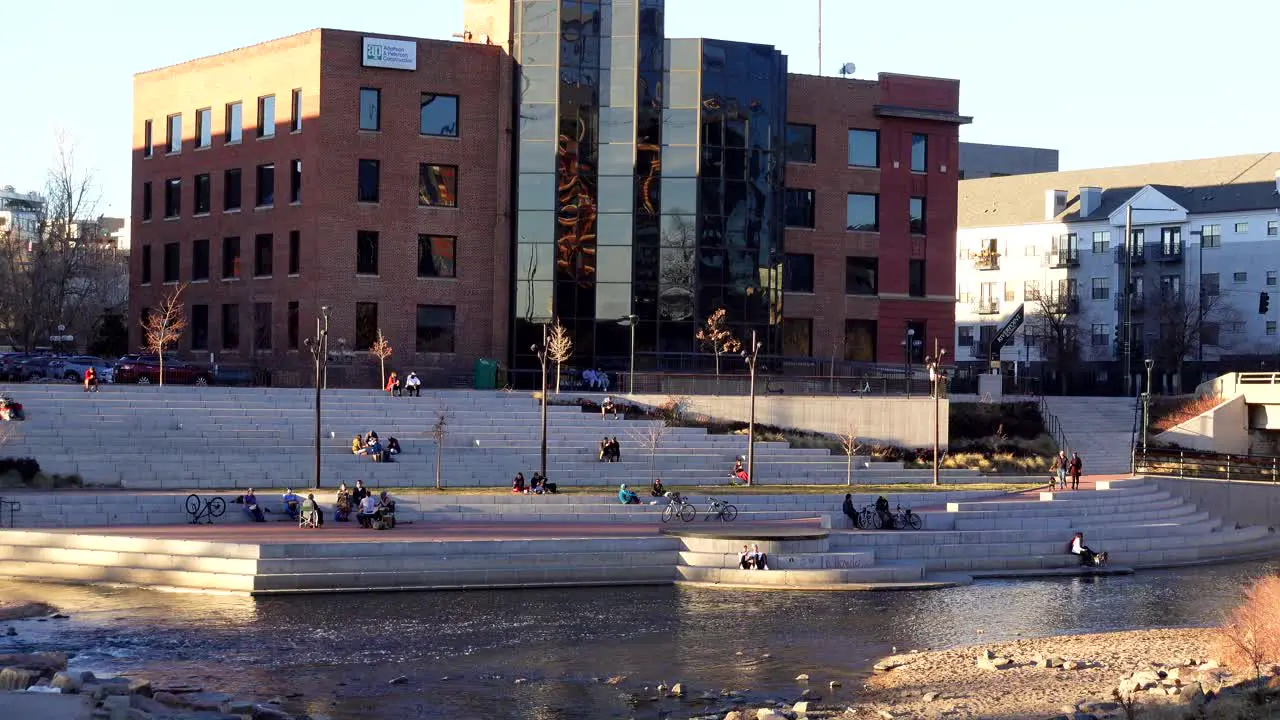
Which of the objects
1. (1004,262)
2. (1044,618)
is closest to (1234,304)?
(1004,262)

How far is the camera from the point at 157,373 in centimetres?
5838

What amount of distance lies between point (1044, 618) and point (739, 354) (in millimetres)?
33909

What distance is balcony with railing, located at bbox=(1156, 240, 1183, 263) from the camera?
9681cm

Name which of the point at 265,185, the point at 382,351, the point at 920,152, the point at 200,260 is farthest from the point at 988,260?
the point at 382,351

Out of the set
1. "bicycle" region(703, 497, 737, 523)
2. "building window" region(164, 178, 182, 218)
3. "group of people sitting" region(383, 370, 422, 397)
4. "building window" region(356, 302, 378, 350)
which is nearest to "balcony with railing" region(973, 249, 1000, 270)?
"building window" region(356, 302, 378, 350)

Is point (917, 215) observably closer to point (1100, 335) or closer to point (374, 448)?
point (1100, 335)

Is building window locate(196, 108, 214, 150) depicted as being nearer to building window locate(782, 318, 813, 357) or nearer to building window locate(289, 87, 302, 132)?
building window locate(289, 87, 302, 132)

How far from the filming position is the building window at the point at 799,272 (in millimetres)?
69875

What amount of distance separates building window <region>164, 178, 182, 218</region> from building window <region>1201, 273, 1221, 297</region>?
59465 millimetres

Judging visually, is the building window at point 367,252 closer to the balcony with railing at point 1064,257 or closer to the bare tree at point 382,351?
the bare tree at point 382,351

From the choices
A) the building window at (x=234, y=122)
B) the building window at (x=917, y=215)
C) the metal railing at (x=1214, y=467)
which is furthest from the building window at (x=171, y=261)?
the metal railing at (x=1214, y=467)

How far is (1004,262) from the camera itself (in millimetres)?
106125

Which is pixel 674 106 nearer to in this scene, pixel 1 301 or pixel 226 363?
pixel 226 363

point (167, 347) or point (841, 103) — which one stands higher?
point (841, 103)
